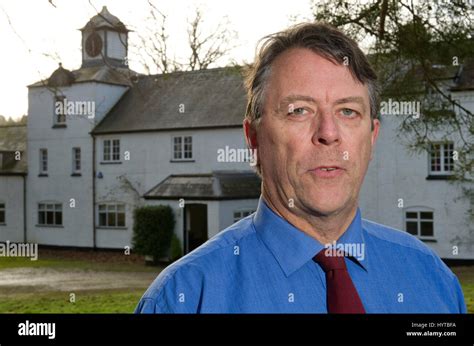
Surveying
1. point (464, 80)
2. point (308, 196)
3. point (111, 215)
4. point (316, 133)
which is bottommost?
point (111, 215)

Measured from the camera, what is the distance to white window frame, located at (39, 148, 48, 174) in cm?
965

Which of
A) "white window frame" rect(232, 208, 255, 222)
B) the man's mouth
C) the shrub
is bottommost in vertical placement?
the shrub

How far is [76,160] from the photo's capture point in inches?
412

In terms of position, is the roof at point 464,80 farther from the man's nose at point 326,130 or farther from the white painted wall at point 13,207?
the white painted wall at point 13,207

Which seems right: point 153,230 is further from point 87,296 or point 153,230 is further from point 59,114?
point 87,296

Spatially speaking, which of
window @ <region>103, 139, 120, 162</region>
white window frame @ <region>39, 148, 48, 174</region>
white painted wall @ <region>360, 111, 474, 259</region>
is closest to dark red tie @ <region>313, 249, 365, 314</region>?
white painted wall @ <region>360, 111, 474, 259</region>

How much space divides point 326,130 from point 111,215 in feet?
32.9

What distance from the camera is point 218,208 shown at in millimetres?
9227

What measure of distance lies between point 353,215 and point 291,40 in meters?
→ 0.34

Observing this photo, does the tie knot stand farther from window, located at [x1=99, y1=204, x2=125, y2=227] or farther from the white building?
window, located at [x1=99, y1=204, x2=125, y2=227]

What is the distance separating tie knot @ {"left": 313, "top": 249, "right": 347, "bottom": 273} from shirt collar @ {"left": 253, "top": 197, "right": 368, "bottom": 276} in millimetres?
14

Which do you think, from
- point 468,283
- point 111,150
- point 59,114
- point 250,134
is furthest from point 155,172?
point 250,134
